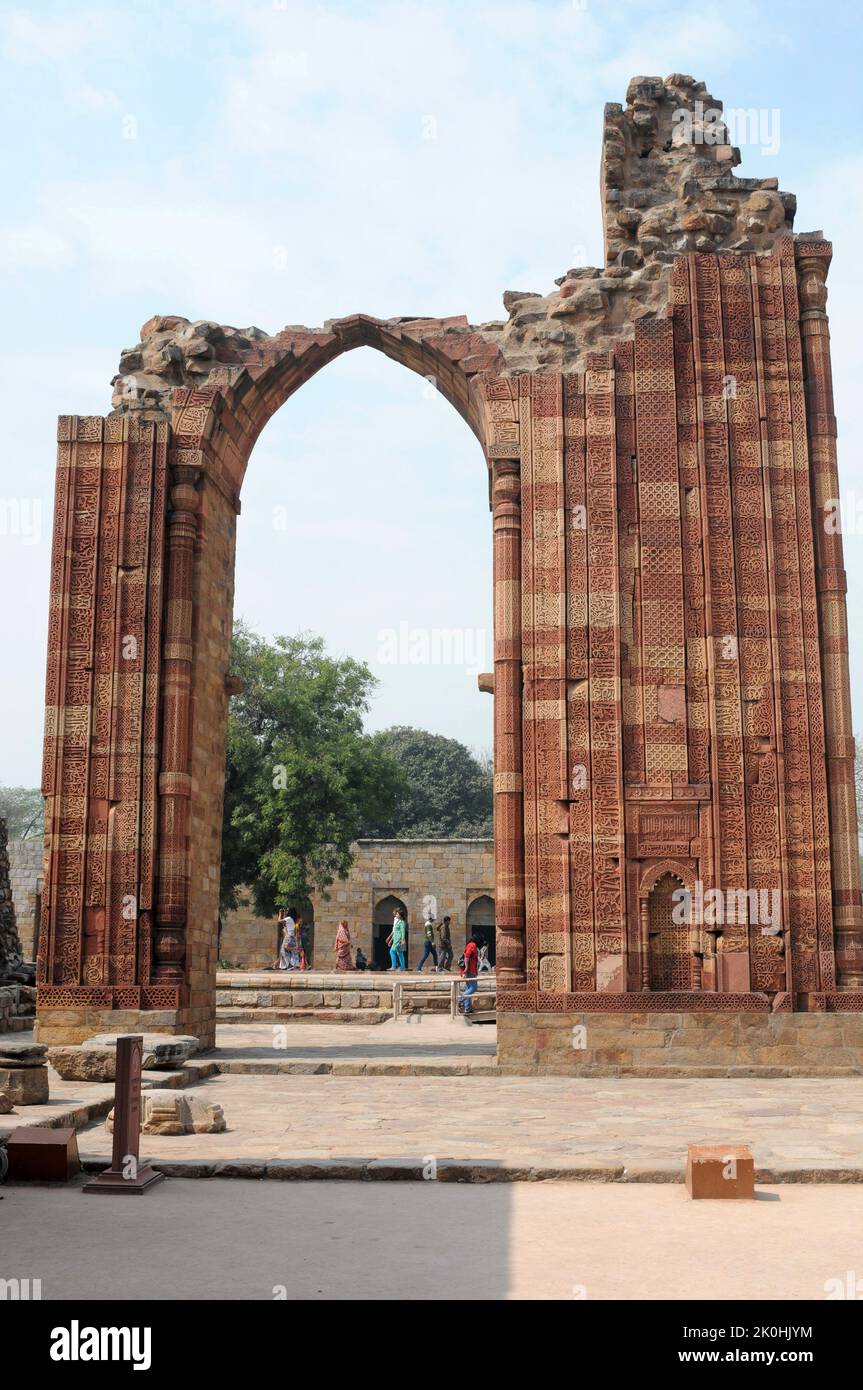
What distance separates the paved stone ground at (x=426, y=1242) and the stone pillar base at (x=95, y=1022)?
A: 6038 millimetres

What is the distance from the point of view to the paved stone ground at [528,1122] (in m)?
6.49

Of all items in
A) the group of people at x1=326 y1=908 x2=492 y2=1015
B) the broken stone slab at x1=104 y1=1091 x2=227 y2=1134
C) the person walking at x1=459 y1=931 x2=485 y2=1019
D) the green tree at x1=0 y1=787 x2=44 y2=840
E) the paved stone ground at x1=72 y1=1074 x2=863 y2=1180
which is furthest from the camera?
the green tree at x1=0 y1=787 x2=44 y2=840

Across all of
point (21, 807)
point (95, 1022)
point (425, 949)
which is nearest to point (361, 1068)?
point (95, 1022)

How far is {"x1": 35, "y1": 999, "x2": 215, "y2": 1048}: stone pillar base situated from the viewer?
38.7 feet

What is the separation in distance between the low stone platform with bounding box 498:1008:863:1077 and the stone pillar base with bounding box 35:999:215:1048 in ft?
10.2

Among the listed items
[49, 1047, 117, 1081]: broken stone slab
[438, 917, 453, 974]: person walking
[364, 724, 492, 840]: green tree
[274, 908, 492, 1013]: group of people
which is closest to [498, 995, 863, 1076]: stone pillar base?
[49, 1047, 117, 1081]: broken stone slab

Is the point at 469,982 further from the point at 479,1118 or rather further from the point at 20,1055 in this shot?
the point at 20,1055

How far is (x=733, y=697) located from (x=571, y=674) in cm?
155

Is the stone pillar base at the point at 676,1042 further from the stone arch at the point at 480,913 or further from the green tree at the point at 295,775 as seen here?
the stone arch at the point at 480,913

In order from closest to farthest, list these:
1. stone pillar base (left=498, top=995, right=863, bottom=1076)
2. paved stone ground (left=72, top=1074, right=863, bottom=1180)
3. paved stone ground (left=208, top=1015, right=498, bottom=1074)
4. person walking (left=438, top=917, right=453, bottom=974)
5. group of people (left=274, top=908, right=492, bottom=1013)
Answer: paved stone ground (left=72, top=1074, right=863, bottom=1180) → stone pillar base (left=498, top=995, right=863, bottom=1076) → paved stone ground (left=208, top=1015, right=498, bottom=1074) → group of people (left=274, top=908, right=492, bottom=1013) → person walking (left=438, top=917, right=453, bottom=974)

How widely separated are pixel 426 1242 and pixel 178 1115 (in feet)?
9.62

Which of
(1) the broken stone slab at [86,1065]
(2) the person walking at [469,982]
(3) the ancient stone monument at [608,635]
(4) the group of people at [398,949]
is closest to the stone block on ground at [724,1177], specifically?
(1) the broken stone slab at [86,1065]

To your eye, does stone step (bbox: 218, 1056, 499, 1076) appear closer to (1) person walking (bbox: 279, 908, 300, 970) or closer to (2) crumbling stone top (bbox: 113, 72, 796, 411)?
(2) crumbling stone top (bbox: 113, 72, 796, 411)

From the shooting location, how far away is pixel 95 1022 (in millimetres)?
11867
